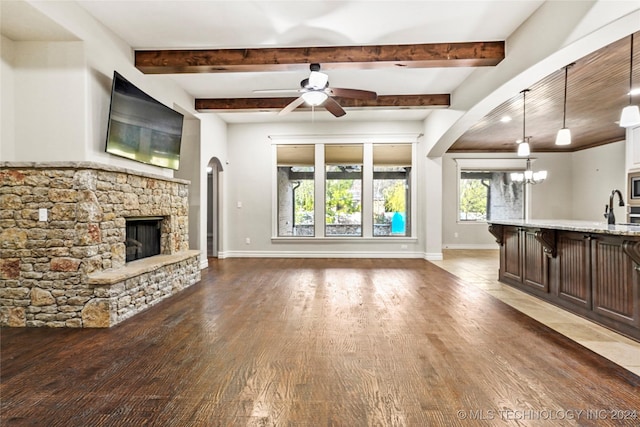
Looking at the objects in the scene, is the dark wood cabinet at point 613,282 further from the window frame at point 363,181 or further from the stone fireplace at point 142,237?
the stone fireplace at point 142,237

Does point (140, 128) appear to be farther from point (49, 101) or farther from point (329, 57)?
point (329, 57)

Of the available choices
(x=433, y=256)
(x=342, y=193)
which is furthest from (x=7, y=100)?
(x=433, y=256)

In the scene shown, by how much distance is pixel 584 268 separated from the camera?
328cm

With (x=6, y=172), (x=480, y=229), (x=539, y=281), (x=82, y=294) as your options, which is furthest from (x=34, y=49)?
(x=480, y=229)

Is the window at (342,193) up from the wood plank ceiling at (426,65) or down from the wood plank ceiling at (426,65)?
down

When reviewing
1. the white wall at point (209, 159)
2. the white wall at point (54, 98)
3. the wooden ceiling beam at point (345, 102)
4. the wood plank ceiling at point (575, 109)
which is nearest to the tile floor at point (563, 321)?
the wood plank ceiling at point (575, 109)

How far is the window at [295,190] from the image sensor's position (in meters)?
7.45

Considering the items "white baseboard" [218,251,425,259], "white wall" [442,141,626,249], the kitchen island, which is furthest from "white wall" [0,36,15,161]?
"white wall" [442,141,626,249]

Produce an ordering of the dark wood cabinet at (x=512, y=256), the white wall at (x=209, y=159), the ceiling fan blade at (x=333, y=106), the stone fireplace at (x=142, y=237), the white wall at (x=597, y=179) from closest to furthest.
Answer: the stone fireplace at (x=142, y=237), the ceiling fan blade at (x=333, y=106), the dark wood cabinet at (x=512, y=256), the white wall at (x=209, y=159), the white wall at (x=597, y=179)

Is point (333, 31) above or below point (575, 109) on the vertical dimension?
above

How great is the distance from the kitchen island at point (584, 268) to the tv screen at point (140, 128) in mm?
4852

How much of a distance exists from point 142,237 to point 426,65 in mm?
4259

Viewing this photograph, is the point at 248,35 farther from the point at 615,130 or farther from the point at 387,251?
the point at 615,130

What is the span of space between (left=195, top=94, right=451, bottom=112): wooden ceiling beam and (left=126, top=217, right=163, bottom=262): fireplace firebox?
2.41 meters
